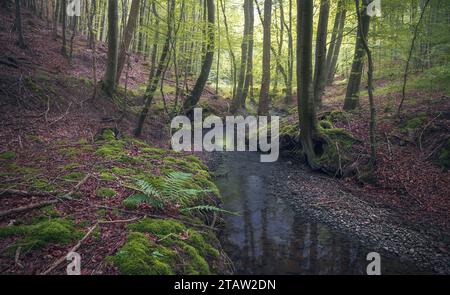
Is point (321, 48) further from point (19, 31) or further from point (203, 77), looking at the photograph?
point (19, 31)

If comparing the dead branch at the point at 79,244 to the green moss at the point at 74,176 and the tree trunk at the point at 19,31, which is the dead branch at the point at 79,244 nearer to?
the green moss at the point at 74,176

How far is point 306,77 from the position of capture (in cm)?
1149

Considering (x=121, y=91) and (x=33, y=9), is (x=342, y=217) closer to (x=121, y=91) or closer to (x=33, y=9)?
(x=121, y=91)

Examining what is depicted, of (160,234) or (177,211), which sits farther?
(177,211)

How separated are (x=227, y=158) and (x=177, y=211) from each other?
7912 millimetres

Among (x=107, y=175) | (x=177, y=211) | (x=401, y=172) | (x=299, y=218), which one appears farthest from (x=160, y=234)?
(x=401, y=172)

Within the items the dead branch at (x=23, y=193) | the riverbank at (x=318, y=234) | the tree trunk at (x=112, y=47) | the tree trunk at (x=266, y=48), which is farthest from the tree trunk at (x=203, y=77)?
the dead branch at (x=23, y=193)

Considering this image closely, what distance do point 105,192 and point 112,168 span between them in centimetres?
147

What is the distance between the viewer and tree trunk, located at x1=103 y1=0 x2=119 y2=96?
43.2 feet

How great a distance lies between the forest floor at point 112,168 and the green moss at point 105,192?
0.06 ft

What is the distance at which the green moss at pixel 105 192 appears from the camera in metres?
5.87

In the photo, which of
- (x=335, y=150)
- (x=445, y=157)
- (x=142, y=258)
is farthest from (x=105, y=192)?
(x=445, y=157)

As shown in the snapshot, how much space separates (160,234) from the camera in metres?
4.96

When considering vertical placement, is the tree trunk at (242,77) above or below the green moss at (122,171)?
above
